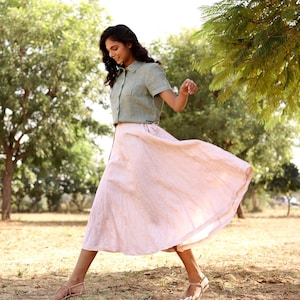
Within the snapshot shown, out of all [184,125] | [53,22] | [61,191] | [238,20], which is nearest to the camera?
[238,20]

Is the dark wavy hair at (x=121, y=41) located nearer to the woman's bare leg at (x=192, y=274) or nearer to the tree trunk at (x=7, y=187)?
the woman's bare leg at (x=192, y=274)

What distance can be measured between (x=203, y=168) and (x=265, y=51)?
1.15 meters

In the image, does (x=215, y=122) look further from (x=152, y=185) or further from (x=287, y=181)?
(x=152, y=185)

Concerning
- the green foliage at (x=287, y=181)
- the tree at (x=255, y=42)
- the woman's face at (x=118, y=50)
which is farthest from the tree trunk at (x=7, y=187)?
the green foliage at (x=287, y=181)

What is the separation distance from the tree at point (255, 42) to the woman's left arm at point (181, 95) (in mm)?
990

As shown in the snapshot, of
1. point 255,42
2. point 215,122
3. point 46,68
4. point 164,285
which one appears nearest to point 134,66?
point 255,42

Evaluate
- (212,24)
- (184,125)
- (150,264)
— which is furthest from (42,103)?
(212,24)

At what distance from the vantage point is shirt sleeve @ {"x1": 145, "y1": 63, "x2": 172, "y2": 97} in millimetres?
4066

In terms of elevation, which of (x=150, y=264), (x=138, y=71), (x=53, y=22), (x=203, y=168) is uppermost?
(x=53, y=22)

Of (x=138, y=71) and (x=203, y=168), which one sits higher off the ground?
(x=138, y=71)

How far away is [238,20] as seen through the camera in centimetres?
502

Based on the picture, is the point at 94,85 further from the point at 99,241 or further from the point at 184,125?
the point at 99,241

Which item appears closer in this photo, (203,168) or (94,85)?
(203,168)

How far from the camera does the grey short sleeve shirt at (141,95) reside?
411 cm
